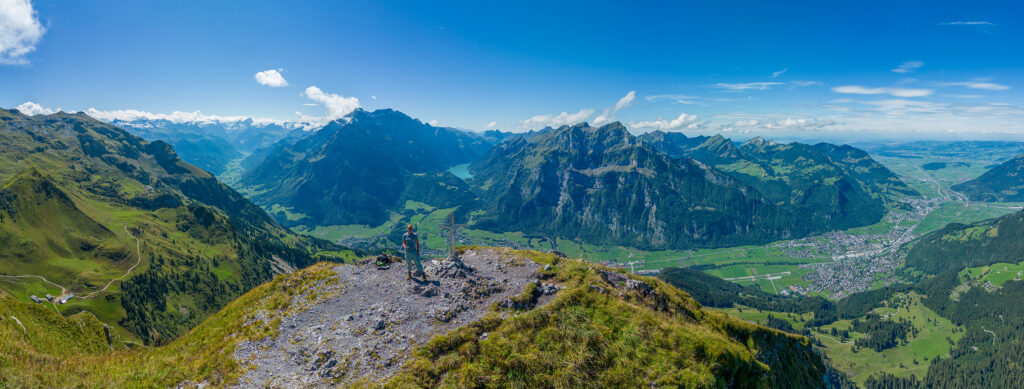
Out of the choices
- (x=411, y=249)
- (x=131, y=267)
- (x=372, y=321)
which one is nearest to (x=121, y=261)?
(x=131, y=267)

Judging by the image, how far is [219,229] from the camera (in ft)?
632

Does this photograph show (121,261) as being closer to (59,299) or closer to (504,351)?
(59,299)

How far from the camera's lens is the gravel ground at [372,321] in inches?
671

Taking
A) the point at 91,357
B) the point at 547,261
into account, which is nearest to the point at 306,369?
the point at 91,357

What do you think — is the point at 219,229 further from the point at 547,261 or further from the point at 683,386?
the point at 683,386

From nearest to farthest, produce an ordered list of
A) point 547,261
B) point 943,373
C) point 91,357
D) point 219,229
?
point 91,357, point 547,261, point 943,373, point 219,229

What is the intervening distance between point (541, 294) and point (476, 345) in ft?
21.7

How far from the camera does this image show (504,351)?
1727 cm

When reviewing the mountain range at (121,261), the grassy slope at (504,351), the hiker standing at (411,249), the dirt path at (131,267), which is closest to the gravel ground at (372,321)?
the hiker standing at (411,249)

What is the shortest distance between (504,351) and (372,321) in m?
8.55

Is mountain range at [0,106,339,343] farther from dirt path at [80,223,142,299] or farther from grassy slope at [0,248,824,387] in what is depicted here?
grassy slope at [0,248,824,387]

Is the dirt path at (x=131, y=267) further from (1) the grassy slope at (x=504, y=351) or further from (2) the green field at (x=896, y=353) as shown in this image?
(2) the green field at (x=896, y=353)

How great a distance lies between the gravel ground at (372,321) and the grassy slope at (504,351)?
112 centimetres

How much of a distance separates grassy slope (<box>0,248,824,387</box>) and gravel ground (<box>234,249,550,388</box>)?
1.12 m
